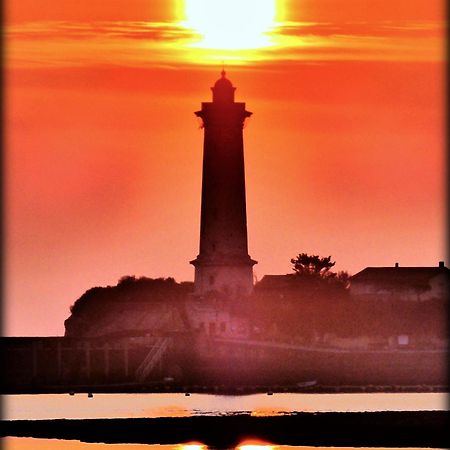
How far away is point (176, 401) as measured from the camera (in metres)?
150

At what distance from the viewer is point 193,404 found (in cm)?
14625

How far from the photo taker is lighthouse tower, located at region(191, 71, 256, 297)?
17212 cm

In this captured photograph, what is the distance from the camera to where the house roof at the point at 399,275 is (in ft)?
601

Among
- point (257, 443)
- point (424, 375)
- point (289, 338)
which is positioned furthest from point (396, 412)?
point (289, 338)

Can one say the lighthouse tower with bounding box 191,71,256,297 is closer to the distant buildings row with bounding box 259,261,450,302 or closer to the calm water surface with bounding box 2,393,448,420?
the distant buildings row with bounding box 259,261,450,302

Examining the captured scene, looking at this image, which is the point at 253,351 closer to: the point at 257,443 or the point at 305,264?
the point at 305,264

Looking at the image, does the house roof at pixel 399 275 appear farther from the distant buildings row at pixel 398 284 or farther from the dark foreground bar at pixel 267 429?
the dark foreground bar at pixel 267 429

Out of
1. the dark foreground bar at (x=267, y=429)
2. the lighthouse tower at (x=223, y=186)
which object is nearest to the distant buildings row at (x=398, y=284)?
the lighthouse tower at (x=223, y=186)

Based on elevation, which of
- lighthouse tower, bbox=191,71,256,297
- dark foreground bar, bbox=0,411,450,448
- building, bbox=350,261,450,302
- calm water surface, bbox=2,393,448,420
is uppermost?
lighthouse tower, bbox=191,71,256,297

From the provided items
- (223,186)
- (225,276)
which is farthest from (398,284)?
(223,186)

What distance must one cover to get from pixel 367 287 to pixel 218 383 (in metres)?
18.4

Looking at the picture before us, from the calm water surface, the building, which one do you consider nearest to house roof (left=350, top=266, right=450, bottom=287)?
the building

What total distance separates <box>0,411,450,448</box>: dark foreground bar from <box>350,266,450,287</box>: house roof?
52474 mm

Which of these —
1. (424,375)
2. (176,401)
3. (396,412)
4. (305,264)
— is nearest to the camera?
(396,412)
